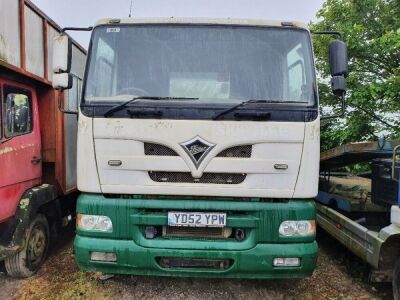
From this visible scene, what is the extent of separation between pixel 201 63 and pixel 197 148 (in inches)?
31.6

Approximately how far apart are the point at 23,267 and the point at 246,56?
308 cm

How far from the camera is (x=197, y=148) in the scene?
336 centimetres

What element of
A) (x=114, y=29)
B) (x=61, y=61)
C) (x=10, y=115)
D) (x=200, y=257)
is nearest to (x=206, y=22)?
(x=114, y=29)

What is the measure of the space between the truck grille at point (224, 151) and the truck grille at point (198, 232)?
0.61 m

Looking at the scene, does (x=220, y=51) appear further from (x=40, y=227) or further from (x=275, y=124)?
(x=40, y=227)

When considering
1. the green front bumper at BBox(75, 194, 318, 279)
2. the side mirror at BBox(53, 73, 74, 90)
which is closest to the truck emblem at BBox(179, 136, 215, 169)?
the green front bumper at BBox(75, 194, 318, 279)

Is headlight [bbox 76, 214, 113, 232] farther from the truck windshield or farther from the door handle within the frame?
the door handle

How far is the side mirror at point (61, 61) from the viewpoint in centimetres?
370

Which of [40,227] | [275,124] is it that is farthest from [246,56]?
[40,227]

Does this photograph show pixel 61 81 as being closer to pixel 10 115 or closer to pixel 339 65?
pixel 10 115

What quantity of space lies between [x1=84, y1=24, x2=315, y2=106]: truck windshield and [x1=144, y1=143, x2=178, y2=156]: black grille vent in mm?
455

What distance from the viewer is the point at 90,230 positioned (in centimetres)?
338

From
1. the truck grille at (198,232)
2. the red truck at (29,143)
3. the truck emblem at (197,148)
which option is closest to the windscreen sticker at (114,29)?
the red truck at (29,143)

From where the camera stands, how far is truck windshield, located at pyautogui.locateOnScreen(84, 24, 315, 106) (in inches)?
140
